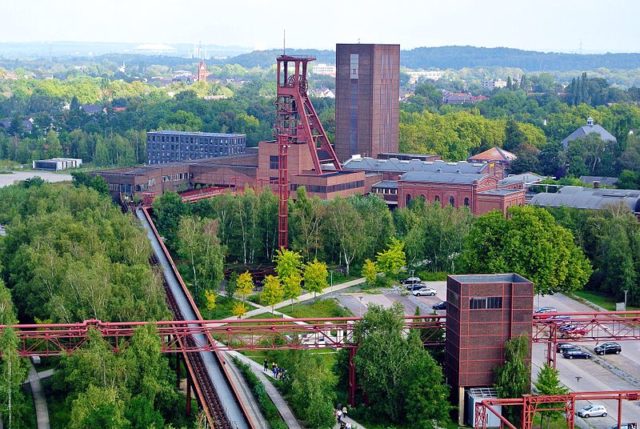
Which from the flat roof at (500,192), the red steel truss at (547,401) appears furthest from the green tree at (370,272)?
the red steel truss at (547,401)

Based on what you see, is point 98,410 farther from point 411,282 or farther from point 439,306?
point 411,282

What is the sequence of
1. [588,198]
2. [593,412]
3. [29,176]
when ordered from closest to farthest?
[593,412]
[588,198]
[29,176]

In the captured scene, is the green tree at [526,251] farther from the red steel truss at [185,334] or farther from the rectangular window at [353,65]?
the rectangular window at [353,65]

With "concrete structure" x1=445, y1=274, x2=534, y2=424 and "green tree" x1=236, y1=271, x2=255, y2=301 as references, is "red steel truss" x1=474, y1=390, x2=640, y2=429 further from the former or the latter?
"green tree" x1=236, y1=271, x2=255, y2=301

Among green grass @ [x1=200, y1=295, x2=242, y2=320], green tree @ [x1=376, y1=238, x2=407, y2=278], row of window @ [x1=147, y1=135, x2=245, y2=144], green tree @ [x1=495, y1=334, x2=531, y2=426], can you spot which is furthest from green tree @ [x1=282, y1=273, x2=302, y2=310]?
row of window @ [x1=147, y1=135, x2=245, y2=144]

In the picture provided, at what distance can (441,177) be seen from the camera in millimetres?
65875

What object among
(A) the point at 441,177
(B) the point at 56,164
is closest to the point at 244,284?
(A) the point at 441,177

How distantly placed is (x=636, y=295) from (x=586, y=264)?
3089 mm

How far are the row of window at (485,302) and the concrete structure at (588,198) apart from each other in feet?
86.2

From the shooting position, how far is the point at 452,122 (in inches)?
3688

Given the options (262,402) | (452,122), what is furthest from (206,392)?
(452,122)

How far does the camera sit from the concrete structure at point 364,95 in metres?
74.8

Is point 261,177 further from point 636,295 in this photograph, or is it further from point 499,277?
point 499,277

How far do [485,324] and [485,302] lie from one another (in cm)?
63
